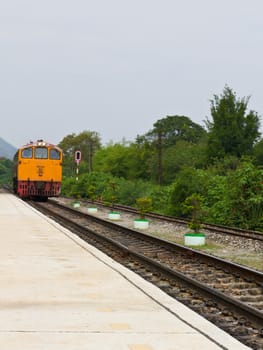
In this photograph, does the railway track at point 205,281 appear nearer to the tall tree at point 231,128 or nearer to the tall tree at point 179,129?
the tall tree at point 231,128


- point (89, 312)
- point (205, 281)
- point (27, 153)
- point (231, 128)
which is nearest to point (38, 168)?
point (27, 153)

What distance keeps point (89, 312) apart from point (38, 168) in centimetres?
3794

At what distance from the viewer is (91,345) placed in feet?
17.9

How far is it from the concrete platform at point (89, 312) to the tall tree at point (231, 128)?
1511 inches

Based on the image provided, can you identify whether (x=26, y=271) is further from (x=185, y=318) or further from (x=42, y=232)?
(x=42, y=232)

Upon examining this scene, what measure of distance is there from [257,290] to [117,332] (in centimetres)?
427

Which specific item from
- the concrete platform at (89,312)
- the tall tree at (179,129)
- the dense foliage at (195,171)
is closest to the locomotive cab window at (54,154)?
the dense foliage at (195,171)

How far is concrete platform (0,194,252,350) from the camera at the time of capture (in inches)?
221

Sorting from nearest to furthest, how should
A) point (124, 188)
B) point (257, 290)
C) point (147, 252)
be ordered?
point (257, 290) < point (147, 252) < point (124, 188)

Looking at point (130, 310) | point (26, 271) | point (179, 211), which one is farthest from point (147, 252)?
point (179, 211)

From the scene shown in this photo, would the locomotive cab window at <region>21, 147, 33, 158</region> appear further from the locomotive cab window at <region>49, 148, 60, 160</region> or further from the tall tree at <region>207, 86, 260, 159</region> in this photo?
the tall tree at <region>207, 86, 260, 159</region>

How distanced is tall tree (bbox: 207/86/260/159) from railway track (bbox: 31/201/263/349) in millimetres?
31324

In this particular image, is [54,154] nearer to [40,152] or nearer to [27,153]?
[40,152]

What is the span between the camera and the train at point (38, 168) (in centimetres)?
4438
